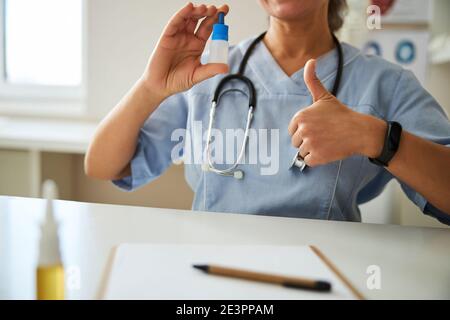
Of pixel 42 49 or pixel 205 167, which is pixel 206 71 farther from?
pixel 42 49

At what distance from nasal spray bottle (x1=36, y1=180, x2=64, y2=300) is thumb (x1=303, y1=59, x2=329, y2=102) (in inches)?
14.5

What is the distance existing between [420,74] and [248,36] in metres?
0.26

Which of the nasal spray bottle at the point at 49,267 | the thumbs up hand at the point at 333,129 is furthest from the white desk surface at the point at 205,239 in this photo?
the thumbs up hand at the point at 333,129

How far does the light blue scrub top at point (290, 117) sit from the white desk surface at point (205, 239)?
0.08 ft

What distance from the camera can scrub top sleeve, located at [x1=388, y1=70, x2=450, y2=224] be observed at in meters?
0.68

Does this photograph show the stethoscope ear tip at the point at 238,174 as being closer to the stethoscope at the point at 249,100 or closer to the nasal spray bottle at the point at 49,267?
the stethoscope at the point at 249,100

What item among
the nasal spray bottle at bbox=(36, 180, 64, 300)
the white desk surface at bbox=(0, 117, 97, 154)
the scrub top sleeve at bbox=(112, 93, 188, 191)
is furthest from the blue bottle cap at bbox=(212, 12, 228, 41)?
the nasal spray bottle at bbox=(36, 180, 64, 300)

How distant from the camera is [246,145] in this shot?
0.70 metres

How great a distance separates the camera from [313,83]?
2.07 ft

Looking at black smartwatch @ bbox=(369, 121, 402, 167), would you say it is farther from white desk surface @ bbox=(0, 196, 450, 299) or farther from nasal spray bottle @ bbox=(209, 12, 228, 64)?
nasal spray bottle @ bbox=(209, 12, 228, 64)

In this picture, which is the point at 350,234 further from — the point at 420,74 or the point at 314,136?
the point at 420,74

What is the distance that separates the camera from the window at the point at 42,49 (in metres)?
0.70
